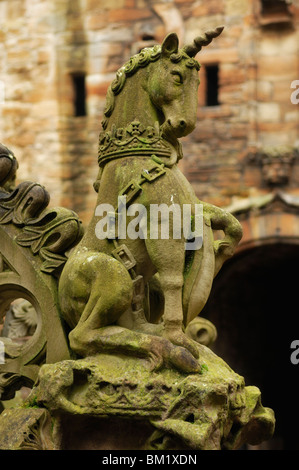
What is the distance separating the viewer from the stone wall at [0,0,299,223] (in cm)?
1702

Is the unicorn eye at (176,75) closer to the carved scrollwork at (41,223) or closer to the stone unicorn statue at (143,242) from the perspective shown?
the stone unicorn statue at (143,242)

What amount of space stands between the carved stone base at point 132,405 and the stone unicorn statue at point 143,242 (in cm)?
11

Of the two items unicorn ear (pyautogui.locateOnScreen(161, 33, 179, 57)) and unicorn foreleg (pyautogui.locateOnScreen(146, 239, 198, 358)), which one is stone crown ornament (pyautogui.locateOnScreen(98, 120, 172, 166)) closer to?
unicorn ear (pyautogui.locateOnScreen(161, 33, 179, 57))

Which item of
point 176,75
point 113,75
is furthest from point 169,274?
point 113,75

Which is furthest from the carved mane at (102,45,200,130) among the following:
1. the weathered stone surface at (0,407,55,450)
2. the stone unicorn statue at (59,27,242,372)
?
the weathered stone surface at (0,407,55,450)

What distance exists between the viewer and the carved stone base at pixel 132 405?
6.01 m

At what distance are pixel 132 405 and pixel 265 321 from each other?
12595mm

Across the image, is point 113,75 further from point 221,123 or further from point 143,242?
point 143,242

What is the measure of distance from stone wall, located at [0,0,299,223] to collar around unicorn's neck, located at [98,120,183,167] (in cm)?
1051

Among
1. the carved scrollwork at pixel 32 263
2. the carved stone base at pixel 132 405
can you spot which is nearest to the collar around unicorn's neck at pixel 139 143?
the carved scrollwork at pixel 32 263

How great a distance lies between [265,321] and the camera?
18500 mm

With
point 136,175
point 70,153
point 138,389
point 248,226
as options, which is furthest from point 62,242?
point 70,153

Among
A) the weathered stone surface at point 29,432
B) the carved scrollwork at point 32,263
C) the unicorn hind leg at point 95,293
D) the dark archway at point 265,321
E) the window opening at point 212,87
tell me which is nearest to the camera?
the weathered stone surface at point 29,432

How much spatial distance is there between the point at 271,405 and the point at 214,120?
4.33m
